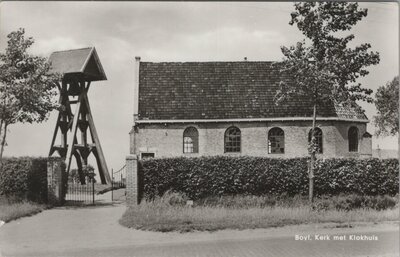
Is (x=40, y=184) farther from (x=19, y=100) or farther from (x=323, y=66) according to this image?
(x=323, y=66)

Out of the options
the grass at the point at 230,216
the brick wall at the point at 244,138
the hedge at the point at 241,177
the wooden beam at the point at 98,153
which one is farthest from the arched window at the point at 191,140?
the grass at the point at 230,216

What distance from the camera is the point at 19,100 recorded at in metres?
16.0

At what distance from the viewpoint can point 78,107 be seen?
25.0 m

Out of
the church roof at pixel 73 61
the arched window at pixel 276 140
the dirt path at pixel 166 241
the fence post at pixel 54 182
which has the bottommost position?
the dirt path at pixel 166 241

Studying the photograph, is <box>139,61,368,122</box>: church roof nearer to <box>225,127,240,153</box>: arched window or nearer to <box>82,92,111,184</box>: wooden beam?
<box>225,127,240,153</box>: arched window

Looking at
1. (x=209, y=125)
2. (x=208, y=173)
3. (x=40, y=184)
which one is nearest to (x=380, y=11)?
(x=208, y=173)

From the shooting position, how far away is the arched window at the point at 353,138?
24859mm

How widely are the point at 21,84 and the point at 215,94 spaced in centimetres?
1159

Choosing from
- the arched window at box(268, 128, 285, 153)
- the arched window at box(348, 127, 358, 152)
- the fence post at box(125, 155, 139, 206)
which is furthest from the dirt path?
the arched window at box(348, 127, 358, 152)

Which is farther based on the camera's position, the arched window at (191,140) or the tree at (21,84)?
the arched window at (191,140)

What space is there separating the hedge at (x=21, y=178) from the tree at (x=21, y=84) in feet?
5.62

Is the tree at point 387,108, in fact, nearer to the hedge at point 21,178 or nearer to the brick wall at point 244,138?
the brick wall at point 244,138

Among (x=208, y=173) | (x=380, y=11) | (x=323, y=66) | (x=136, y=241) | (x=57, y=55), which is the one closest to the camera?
(x=136, y=241)

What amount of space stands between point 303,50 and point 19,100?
1119 centimetres
